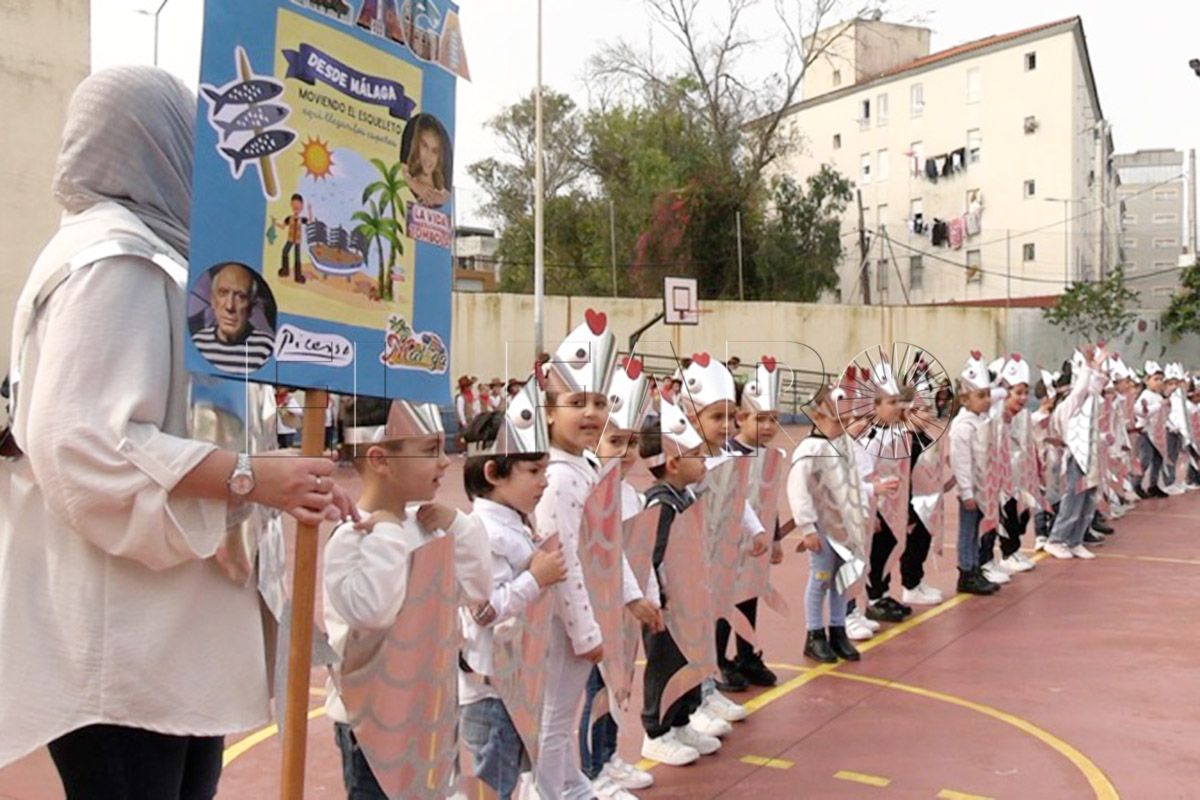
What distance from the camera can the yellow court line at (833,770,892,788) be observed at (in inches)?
182

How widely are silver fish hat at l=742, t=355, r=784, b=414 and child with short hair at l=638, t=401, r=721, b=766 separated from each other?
910 millimetres

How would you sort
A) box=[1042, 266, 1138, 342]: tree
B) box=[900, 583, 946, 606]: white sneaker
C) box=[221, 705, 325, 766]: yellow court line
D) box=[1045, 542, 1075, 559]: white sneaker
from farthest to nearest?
1. box=[1042, 266, 1138, 342]: tree
2. box=[1045, 542, 1075, 559]: white sneaker
3. box=[900, 583, 946, 606]: white sneaker
4. box=[221, 705, 325, 766]: yellow court line

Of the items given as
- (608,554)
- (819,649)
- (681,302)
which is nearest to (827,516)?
(819,649)

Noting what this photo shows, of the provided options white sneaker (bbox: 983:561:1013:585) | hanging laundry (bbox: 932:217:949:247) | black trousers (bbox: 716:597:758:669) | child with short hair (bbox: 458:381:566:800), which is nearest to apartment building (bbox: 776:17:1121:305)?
hanging laundry (bbox: 932:217:949:247)

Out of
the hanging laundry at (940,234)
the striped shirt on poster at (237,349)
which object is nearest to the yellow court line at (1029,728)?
the striped shirt on poster at (237,349)

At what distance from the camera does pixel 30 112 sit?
48.9ft

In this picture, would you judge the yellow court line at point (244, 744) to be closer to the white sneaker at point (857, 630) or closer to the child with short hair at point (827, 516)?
the child with short hair at point (827, 516)

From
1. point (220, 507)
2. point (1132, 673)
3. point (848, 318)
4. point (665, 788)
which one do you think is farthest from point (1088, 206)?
point (220, 507)

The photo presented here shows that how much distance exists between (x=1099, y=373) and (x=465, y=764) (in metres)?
7.92

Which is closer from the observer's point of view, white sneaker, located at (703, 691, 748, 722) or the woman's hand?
the woman's hand

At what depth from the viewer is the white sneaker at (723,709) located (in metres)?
5.36

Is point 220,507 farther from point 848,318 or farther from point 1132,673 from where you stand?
point 848,318

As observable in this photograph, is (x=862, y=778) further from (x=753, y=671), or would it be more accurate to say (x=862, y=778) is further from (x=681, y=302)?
(x=681, y=302)

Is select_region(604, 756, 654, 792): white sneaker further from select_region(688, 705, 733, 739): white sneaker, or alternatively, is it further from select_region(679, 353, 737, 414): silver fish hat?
select_region(679, 353, 737, 414): silver fish hat
